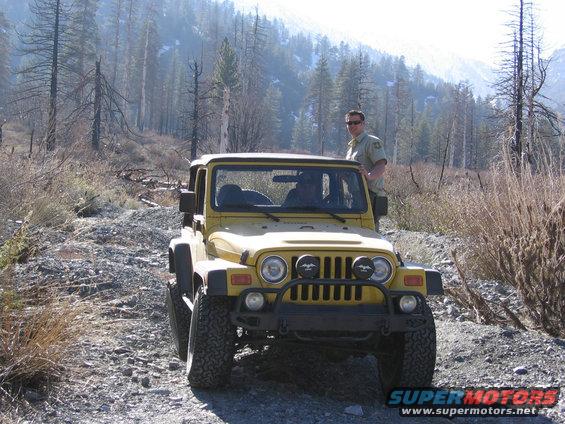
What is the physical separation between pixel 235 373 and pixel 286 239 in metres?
1.38

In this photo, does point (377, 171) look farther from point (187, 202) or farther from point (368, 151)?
point (187, 202)

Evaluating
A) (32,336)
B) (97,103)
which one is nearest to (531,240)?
(32,336)

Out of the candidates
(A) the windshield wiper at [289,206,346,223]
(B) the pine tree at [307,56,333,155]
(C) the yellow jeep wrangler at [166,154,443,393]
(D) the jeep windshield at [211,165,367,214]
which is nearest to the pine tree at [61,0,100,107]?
(B) the pine tree at [307,56,333,155]

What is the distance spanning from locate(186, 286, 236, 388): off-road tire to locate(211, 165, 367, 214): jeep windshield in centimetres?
118

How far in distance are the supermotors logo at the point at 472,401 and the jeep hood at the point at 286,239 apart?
3.59 feet

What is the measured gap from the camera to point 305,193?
5.82m

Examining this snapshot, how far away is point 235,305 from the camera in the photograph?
4.49 meters

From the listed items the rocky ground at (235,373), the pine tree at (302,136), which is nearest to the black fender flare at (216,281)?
the rocky ground at (235,373)

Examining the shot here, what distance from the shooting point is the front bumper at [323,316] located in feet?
14.5

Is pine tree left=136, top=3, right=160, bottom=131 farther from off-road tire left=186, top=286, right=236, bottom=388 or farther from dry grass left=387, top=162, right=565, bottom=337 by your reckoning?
off-road tire left=186, top=286, right=236, bottom=388

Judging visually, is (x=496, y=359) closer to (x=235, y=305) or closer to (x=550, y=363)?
(x=550, y=363)

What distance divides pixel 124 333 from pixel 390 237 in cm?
792

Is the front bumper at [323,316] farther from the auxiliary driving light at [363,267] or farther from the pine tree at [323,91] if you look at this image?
the pine tree at [323,91]

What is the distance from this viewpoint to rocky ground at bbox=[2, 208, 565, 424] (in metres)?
4.46
